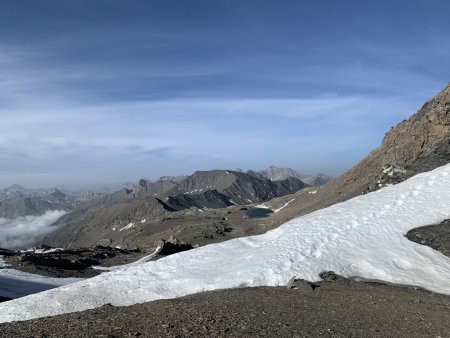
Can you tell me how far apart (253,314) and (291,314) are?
129cm

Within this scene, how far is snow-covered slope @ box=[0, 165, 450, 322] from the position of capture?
18.4 m

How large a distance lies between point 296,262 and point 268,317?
7.59 meters

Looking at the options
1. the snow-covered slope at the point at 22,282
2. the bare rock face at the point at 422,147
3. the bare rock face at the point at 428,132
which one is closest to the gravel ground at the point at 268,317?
the bare rock face at the point at 422,147

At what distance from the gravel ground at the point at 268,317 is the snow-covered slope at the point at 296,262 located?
194cm

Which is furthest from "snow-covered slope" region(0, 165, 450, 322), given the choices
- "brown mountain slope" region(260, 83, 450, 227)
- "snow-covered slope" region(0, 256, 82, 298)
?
"snow-covered slope" region(0, 256, 82, 298)

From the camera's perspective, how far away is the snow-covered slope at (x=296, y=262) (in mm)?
18422

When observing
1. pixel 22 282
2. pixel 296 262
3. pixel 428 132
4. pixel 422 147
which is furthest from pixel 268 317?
pixel 428 132

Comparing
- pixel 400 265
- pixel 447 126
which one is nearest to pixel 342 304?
pixel 400 265

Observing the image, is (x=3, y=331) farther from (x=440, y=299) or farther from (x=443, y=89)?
(x=443, y=89)

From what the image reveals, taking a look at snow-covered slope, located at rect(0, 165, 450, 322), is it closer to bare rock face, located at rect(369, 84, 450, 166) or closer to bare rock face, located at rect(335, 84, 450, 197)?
bare rock face, located at rect(335, 84, 450, 197)

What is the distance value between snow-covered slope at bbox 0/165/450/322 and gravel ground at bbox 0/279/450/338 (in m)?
1.94

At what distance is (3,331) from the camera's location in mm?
10773

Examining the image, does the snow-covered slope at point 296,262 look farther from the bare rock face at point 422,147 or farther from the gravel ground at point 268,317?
the bare rock face at point 422,147

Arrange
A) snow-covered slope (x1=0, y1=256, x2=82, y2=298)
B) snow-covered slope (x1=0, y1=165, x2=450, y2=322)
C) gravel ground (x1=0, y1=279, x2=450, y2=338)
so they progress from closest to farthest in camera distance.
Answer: gravel ground (x1=0, y1=279, x2=450, y2=338) < snow-covered slope (x1=0, y1=165, x2=450, y2=322) < snow-covered slope (x1=0, y1=256, x2=82, y2=298)
